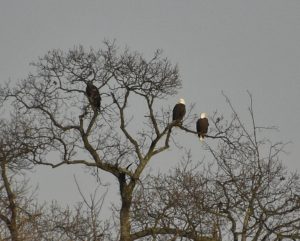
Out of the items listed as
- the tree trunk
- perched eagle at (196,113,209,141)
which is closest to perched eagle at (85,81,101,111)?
the tree trunk

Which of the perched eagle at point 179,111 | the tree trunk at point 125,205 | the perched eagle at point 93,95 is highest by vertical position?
the perched eagle at point 179,111

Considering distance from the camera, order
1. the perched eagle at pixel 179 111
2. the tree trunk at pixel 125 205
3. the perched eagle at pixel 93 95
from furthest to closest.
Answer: the perched eagle at pixel 179 111 < the perched eagle at pixel 93 95 < the tree trunk at pixel 125 205

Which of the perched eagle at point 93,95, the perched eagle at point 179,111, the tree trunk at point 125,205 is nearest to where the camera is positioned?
the tree trunk at point 125,205

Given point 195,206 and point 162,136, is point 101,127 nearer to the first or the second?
point 162,136

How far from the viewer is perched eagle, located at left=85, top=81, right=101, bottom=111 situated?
14344 mm

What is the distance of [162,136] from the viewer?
581 inches

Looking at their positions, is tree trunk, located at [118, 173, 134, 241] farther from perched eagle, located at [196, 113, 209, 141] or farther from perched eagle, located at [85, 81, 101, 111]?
perched eagle, located at [196, 113, 209, 141]

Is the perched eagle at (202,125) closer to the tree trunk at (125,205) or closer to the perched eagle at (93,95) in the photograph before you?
the tree trunk at (125,205)

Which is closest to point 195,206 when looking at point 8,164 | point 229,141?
point 229,141

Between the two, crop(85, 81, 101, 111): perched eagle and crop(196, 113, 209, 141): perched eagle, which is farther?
crop(196, 113, 209, 141): perched eagle

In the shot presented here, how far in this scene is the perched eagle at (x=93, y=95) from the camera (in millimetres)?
14344

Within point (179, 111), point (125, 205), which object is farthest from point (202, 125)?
point (125, 205)

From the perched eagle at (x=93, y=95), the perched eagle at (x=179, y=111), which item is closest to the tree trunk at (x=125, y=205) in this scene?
the perched eagle at (x=93, y=95)

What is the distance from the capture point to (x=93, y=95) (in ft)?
47.1
